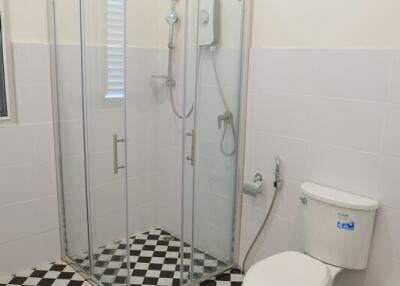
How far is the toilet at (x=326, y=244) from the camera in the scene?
178 centimetres

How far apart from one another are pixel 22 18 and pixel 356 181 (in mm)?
2106

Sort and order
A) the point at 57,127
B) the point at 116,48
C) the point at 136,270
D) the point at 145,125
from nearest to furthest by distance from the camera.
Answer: the point at 116,48
the point at 57,127
the point at 136,270
the point at 145,125

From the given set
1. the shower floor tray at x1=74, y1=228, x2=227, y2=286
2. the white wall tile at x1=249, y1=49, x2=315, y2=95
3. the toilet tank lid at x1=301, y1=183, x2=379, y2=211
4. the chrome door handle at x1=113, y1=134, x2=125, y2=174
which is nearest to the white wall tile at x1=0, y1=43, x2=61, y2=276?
the shower floor tray at x1=74, y1=228, x2=227, y2=286

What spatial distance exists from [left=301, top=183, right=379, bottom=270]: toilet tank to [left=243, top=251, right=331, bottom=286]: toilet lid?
88 mm

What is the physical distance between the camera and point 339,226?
6.12 ft

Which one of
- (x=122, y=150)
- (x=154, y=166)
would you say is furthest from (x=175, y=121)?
(x=122, y=150)

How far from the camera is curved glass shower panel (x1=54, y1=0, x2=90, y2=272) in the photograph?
87.4 inches

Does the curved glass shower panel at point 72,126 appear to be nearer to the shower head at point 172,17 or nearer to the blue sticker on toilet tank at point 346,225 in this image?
the shower head at point 172,17

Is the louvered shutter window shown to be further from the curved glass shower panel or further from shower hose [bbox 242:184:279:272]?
shower hose [bbox 242:184:279:272]

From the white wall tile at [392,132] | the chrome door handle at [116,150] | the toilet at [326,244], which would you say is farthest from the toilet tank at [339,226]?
the chrome door handle at [116,150]

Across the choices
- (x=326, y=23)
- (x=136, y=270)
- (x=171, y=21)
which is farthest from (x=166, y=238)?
(x=326, y=23)

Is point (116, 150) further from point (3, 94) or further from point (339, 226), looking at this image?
point (339, 226)

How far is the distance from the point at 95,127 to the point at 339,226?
4.64ft

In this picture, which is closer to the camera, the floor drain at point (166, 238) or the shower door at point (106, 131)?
the shower door at point (106, 131)
